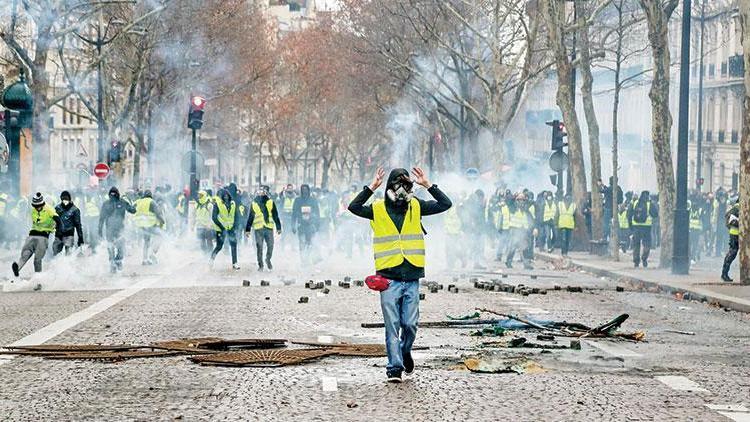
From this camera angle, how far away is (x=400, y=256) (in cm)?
1323

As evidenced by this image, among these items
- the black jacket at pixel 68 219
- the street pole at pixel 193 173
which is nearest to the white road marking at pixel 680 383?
the black jacket at pixel 68 219

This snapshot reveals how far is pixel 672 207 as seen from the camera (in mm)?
34594

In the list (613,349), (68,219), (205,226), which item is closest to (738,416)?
(613,349)

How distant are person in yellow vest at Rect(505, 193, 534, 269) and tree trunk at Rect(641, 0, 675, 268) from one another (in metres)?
3.09

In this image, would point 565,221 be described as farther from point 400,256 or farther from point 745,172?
point 400,256

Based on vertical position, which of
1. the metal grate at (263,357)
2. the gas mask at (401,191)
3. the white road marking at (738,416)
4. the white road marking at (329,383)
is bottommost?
the white road marking at (738,416)

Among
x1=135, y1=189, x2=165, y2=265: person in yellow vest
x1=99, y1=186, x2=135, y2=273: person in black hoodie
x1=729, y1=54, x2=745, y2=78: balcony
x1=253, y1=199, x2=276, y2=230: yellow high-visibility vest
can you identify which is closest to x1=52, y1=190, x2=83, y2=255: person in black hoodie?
x1=99, y1=186, x2=135, y2=273: person in black hoodie

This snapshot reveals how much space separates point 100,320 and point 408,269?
685 centimetres

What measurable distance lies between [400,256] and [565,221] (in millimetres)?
27416

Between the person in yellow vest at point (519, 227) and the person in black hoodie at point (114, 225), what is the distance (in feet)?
27.2

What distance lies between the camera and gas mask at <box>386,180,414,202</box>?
523 inches

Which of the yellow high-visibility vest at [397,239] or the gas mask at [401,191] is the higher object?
the gas mask at [401,191]

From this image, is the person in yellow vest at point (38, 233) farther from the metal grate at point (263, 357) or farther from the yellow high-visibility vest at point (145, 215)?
the metal grate at point (263, 357)

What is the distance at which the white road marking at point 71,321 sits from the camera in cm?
1636
